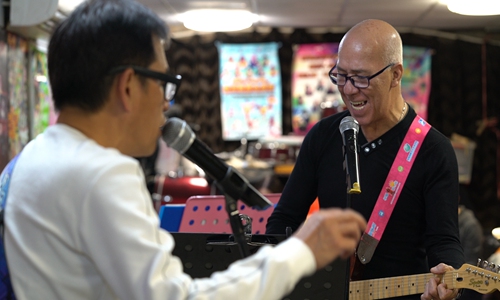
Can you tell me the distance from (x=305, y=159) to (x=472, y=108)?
7.14m

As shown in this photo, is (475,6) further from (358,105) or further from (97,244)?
(97,244)

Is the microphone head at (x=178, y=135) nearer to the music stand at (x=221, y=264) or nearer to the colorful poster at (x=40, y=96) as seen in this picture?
the music stand at (x=221, y=264)

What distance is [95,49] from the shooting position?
1213 millimetres

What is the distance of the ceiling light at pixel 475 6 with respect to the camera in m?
6.83

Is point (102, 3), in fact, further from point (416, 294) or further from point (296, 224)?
point (416, 294)

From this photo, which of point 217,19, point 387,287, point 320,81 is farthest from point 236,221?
point 320,81

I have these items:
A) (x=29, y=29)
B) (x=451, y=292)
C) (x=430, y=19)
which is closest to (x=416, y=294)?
(x=451, y=292)

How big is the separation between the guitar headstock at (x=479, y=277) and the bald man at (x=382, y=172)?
35 mm

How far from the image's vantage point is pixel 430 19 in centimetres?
838

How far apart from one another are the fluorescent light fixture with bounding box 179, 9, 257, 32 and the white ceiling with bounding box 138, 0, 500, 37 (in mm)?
116

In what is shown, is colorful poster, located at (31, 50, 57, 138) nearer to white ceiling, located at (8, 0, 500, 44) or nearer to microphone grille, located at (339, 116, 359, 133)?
white ceiling, located at (8, 0, 500, 44)

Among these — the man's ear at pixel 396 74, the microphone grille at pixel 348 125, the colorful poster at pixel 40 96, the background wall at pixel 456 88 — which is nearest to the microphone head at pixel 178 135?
the microphone grille at pixel 348 125

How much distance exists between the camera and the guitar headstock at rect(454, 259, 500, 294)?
7.04 ft

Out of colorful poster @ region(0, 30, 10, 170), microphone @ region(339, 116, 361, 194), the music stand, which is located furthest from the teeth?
colorful poster @ region(0, 30, 10, 170)
